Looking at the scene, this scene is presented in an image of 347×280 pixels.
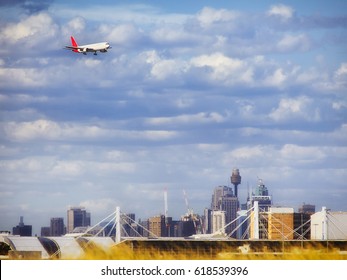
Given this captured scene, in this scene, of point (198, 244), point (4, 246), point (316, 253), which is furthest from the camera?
point (4, 246)

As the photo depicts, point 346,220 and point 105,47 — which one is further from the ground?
point 105,47
